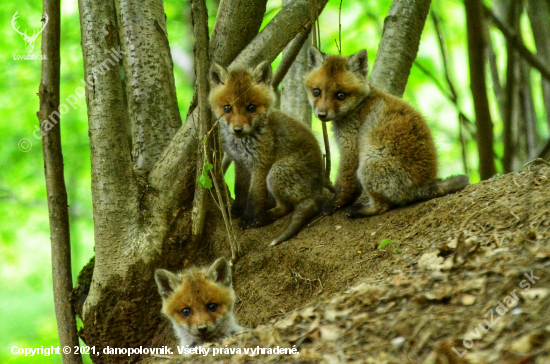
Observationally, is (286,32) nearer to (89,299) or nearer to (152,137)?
(152,137)

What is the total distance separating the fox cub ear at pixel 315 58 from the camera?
7.39 metres

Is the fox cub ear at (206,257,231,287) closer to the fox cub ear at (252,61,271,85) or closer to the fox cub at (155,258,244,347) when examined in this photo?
the fox cub at (155,258,244,347)

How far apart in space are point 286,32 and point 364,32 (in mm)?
7743

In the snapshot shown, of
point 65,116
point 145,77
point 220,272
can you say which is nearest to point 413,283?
point 220,272

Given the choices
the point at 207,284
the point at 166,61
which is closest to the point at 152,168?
the point at 166,61

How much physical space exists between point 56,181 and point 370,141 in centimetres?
474

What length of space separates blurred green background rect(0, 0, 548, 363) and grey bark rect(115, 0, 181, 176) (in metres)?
3.33

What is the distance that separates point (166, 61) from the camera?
7234 millimetres

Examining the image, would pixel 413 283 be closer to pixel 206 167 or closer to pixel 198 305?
pixel 198 305

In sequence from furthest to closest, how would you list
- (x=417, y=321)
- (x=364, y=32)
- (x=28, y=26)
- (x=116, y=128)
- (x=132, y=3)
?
(x=364, y=32) → (x=28, y=26) → (x=132, y=3) → (x=116, y=128) → (x=417, y=321)

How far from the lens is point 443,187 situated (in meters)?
6.54

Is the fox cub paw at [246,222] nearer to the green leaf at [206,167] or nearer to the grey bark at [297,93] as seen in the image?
the green leaf at [206,167]

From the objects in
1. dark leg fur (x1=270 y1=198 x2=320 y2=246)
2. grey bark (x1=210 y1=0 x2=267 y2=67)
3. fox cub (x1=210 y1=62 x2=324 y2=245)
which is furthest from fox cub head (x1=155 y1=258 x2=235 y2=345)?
grey bark (x1=210 y1=0 x2=267 y2=67)

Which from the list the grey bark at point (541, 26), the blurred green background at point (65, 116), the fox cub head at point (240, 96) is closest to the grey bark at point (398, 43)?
the blurred green background at point (65, 116)
